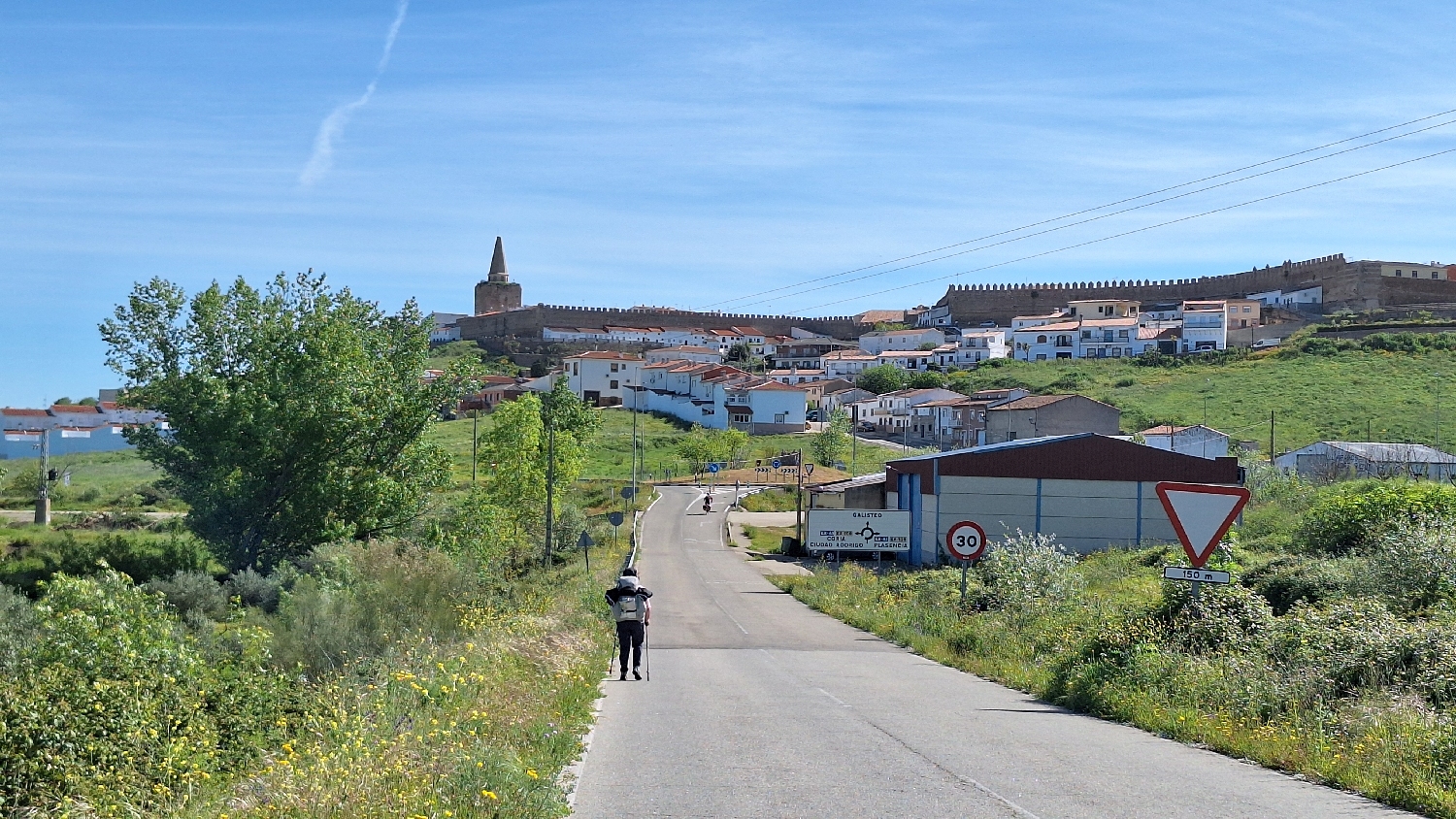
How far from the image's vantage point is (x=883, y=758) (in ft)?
29.8

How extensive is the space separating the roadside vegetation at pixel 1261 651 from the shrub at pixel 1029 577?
0.04 meters

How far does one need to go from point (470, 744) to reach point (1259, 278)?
157 meters

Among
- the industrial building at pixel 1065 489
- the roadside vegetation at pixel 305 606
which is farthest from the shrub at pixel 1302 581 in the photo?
the industrial building at pixel 1065 489

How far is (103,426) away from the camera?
98062 millimetres

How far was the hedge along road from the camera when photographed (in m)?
7.38

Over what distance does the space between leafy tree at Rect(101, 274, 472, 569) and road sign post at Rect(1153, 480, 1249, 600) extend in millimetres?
32140

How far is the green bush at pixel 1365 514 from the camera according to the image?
84.3ft

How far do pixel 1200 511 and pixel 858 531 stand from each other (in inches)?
1199

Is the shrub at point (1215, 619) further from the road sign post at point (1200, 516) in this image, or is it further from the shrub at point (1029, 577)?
the shrub at point (1029, 577)

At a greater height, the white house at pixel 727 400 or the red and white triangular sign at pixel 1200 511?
the white house at pixel 727 400

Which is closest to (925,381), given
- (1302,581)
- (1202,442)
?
(1202,442)

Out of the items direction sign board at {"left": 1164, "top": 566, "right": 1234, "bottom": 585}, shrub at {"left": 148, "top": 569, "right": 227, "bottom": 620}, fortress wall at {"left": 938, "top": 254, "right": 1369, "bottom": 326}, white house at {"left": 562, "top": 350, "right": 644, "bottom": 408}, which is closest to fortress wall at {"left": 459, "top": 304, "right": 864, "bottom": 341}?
fortress wall at {"left": 938, "top": 254, "right": 1369, "bottom": 326}

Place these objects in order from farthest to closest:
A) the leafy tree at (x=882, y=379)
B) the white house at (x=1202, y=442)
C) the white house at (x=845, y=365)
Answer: the white house at (x=845, y=365) → the leafy tree at (x=882, y=379) → the white house at (x=1202, y=442)

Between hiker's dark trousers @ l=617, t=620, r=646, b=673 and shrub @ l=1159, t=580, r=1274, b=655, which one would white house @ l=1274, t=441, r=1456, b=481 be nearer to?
shrub @ l=1159, t=580, r=1274, b=655
